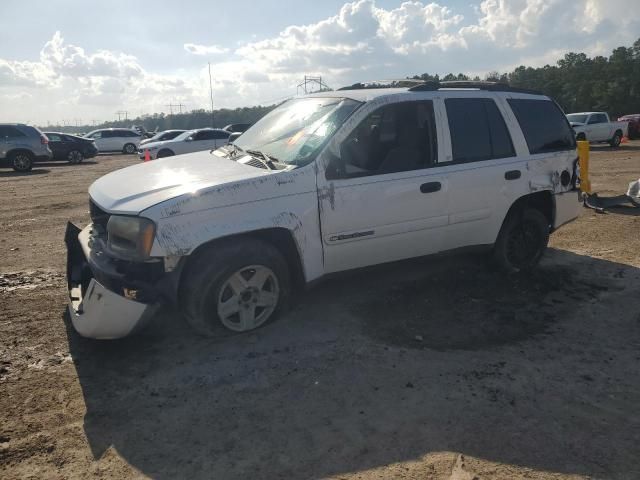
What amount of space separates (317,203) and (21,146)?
17491 mm

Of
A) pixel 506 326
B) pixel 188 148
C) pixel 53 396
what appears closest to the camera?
pixel 53 396

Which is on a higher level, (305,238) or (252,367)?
(305,238)

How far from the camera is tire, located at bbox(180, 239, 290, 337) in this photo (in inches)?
140

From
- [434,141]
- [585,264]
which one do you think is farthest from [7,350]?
[585,264]

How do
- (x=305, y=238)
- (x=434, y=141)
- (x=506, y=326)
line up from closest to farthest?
1. (x=305, y=238)
2. (x=506, y=326)
3. (x=434, y=141)

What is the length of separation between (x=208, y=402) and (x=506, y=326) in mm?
2450

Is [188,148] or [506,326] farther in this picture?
[188,148]

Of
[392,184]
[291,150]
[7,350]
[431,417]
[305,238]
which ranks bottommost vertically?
[431,417]

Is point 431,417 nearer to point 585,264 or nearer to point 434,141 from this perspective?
point 434,141

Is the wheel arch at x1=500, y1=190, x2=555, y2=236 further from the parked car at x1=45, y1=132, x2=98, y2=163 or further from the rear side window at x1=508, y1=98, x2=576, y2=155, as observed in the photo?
the parked car at x1=45, y1=132, x2=98, y2=163

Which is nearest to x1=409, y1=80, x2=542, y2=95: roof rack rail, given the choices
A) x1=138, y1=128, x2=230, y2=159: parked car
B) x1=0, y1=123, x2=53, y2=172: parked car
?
x1=138, y1=128, x2=230, y2=159: parked car

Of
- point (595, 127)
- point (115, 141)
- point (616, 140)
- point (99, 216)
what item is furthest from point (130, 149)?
point (99, 216)

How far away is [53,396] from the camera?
3113mm

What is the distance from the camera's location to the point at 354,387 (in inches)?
126
